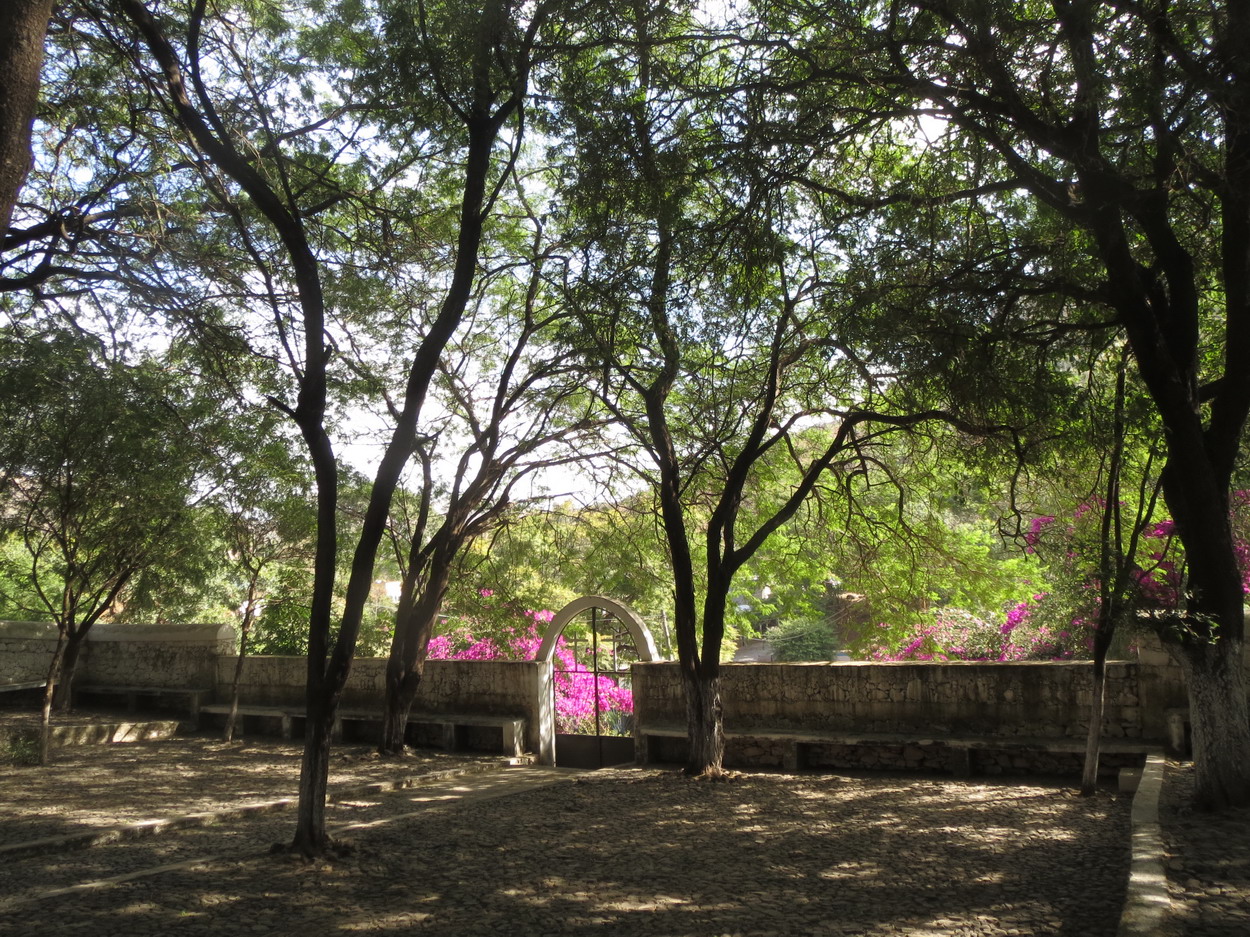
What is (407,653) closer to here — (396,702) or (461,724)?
(396,702)

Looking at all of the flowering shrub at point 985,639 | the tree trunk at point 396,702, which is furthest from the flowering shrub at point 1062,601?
the tree trunk at point 396,702

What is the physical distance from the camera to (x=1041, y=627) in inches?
478

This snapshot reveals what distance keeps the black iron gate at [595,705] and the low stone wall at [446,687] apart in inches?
16.3

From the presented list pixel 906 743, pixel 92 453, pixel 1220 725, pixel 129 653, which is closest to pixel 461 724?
pixel 92 453

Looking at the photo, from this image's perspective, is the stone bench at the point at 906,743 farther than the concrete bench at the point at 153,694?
No

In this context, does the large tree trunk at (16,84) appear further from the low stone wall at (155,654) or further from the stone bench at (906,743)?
the low stone wall at (155,654)

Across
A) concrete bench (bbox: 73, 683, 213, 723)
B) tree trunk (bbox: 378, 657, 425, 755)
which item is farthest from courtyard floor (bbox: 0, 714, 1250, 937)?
concrete bench (bbox: 73, 683, 213, 723)

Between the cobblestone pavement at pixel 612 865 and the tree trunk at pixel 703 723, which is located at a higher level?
the tree trunk at pixel 703 723

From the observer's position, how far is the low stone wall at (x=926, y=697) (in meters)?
9.05

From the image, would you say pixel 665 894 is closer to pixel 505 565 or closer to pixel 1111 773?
pixel 1111 773

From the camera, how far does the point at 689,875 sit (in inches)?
222

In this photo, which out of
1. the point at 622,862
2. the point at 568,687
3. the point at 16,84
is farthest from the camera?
the point at 568,687

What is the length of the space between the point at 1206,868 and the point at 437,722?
9.57m

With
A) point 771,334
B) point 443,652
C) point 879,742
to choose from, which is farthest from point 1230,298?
point 443,652
